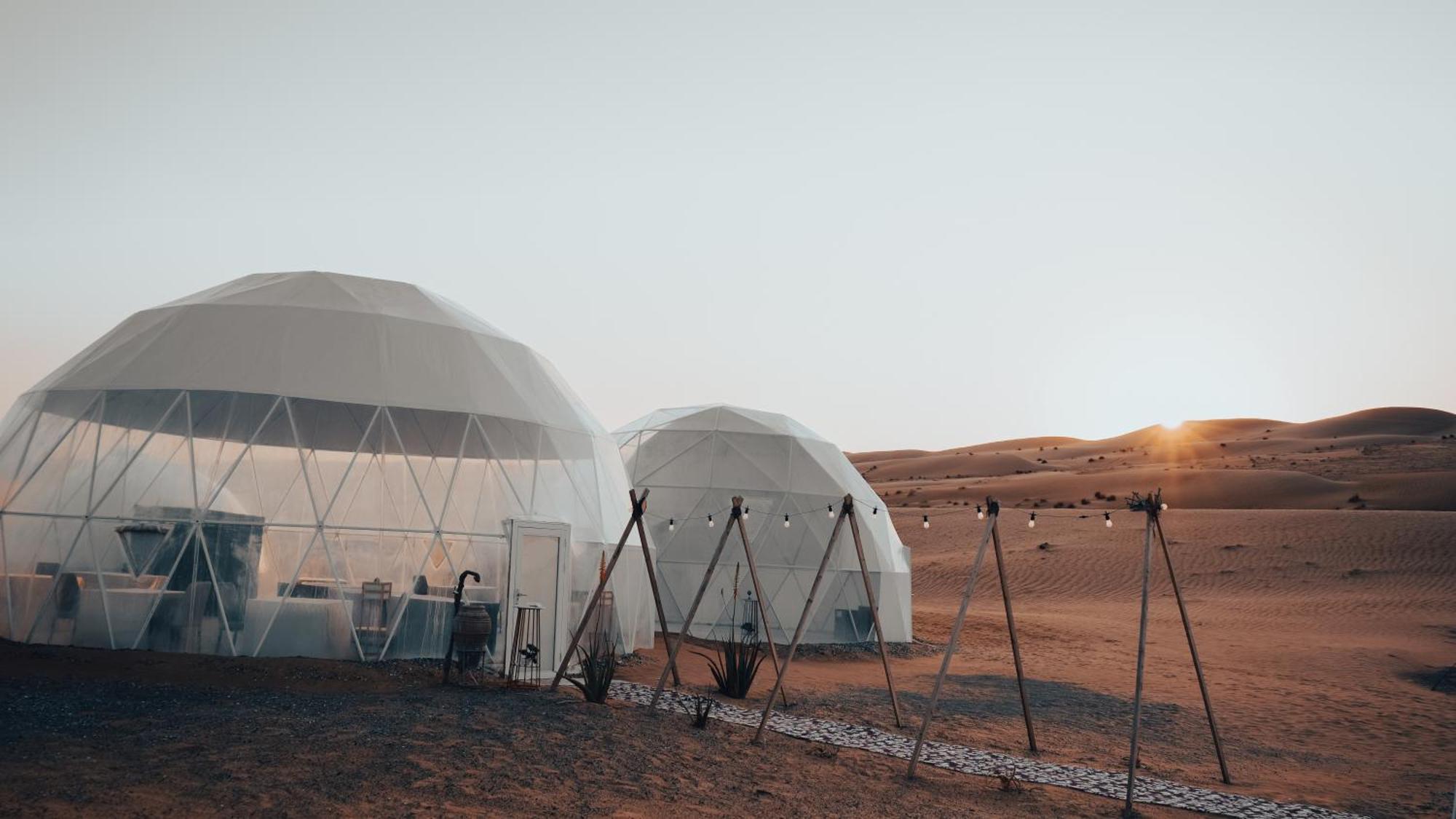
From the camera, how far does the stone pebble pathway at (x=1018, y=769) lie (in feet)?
34.1

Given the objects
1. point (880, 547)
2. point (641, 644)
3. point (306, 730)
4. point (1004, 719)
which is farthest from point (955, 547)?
point (306, 730)

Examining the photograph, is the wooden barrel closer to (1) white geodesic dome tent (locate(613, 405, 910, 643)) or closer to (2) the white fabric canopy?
(2) the white fabric canopy

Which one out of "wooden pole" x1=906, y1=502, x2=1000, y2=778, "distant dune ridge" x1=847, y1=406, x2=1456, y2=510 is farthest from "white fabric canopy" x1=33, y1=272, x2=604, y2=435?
"distant dune ridge" x1=847, y1=406, x2=1456, y2=510

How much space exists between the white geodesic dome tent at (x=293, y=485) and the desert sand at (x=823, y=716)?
0.98m

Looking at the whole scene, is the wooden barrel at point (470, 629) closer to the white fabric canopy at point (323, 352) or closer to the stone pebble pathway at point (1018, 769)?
the stone pebble pathway at point (1018, 769)

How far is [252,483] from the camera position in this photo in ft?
49.9

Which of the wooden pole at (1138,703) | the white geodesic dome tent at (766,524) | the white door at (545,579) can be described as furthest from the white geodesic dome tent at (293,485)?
the wooden pole at (1138,703)

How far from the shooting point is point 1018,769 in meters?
11.5

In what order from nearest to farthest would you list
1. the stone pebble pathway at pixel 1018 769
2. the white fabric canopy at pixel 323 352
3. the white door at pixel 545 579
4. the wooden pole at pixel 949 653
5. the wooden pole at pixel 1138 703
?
1. the wooden pole at pixel 1138 703
2. the stone pebble pathway at pixel 1018 769
3. the wooden pole at pixel 949 653
4. the white fabric canopy at pixel 323 352
5. the white door at pixel 545 579

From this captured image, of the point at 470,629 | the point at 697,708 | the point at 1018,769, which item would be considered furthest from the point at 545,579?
the point at 1018,769

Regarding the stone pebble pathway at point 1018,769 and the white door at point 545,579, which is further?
the white door at point 545,579

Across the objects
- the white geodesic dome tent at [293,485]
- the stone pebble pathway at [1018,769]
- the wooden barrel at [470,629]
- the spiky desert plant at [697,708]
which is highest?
the white geodesic dome tent at [293,485]

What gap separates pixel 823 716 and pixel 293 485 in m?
8.96

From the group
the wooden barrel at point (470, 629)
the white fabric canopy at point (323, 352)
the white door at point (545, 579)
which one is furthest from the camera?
the white door at point (545, 579)
